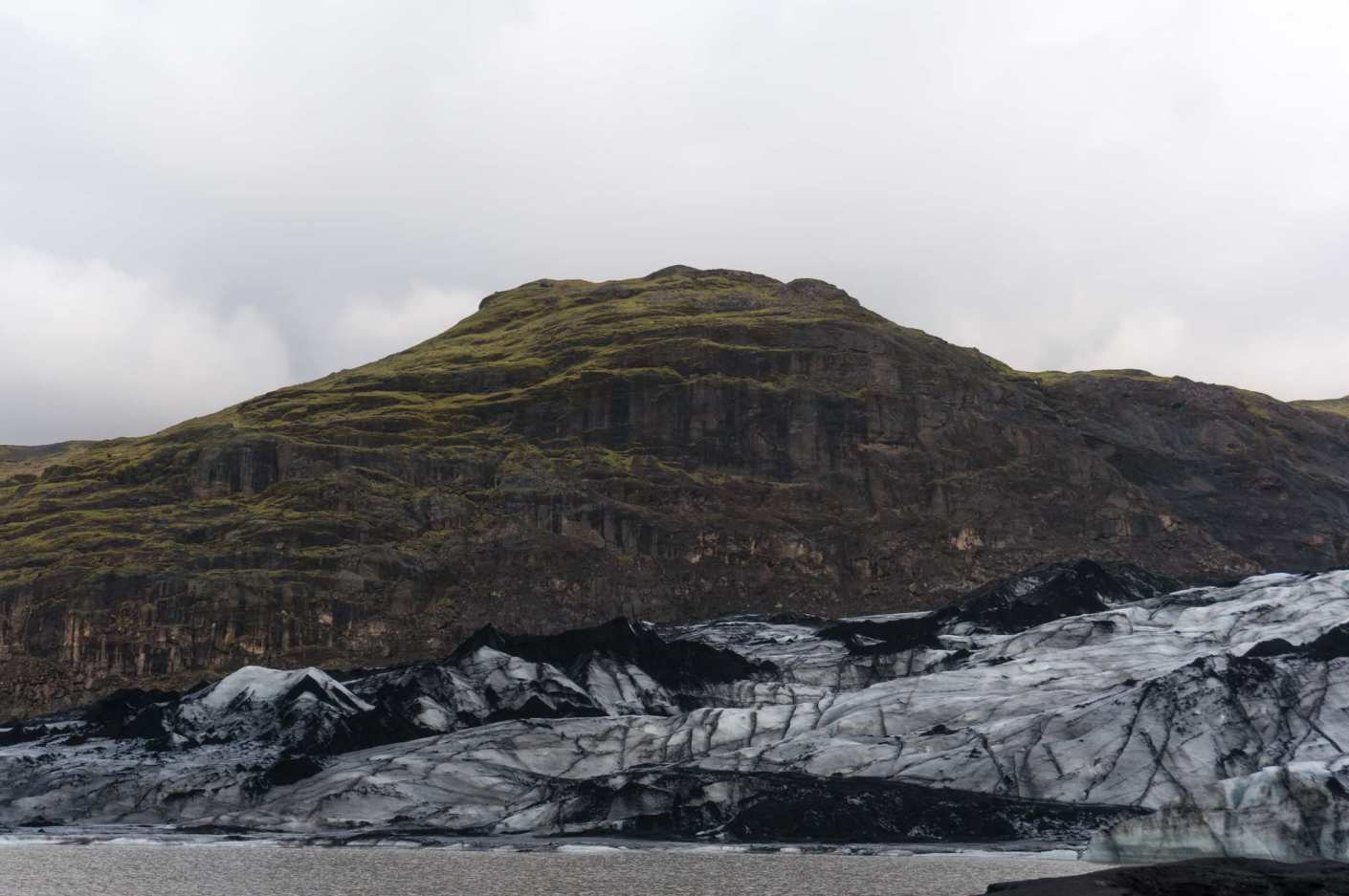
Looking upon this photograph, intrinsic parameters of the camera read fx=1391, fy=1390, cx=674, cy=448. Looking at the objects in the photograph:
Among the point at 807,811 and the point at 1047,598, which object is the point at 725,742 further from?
the point at 1047,598

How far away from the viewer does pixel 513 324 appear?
190 m

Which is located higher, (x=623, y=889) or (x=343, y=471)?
(x=343, y=471)

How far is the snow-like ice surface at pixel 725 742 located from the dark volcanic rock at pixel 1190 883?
8.89 m

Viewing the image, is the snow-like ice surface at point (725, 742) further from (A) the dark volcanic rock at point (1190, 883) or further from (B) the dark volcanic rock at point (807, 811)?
(A) the dark volcanic rock at point (1190, 883)

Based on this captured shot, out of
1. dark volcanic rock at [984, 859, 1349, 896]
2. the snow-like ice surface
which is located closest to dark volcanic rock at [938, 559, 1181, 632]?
the snow-like ice surface

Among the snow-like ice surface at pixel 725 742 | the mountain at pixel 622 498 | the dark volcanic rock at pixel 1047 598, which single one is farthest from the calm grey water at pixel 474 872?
the mountain at pixel 622 498

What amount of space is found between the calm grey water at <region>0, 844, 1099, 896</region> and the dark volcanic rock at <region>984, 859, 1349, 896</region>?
15.4 ft

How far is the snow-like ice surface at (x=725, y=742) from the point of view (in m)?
57.8

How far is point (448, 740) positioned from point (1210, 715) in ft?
115

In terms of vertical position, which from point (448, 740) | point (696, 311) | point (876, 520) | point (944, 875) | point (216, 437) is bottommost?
point (944, 875)

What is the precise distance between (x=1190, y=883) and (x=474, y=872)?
67.8ft

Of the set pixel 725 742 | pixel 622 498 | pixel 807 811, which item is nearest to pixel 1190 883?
pixel 807 811

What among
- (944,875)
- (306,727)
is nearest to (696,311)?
(306,727)

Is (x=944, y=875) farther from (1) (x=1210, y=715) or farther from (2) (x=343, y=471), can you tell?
(2) (x=343, y=471)
